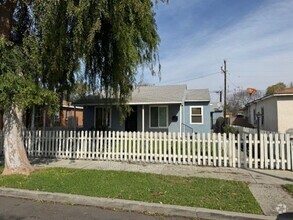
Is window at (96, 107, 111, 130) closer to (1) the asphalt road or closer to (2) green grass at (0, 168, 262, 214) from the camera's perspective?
(2) green grass at (0, 168, 262, 214)

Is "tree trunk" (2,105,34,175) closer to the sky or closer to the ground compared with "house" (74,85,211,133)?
closer to the ground

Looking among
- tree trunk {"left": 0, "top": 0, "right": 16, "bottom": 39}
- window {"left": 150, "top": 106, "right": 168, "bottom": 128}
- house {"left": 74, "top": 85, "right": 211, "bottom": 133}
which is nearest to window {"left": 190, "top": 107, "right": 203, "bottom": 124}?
house {"left": 74, "top": 85, "right": 211, "bottom": 133}

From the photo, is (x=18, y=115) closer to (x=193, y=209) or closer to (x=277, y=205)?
(x=193, y=209)

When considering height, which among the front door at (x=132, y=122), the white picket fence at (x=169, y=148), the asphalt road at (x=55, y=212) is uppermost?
the front door at (x=132, y=122)

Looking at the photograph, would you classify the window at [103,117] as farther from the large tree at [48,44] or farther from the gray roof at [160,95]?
the large tree at [48,44]

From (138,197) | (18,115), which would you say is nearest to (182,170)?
(138,197)

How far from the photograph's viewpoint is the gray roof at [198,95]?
72.4 feet

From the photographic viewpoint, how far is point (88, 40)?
8875 millimetres

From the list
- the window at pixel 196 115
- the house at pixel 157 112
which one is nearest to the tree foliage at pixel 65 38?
the house at pixel 157 112

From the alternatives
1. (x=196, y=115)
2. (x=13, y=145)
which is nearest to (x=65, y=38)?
(x=13, y=145)

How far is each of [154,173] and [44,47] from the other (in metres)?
5.00

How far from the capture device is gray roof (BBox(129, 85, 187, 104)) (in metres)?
19.1

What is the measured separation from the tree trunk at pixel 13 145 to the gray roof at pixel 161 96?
8547 millimetres

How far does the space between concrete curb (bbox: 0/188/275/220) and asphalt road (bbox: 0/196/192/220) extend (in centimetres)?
17
